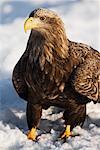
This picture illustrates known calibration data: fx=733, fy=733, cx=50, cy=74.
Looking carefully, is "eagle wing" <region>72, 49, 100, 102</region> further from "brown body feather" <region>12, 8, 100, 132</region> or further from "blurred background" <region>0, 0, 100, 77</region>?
"blurred background" <region>0, 0, 100, 77</region>

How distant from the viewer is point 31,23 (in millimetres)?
6816

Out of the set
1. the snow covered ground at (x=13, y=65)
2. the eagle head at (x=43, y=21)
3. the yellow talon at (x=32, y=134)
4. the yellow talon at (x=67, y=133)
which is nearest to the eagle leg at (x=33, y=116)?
the yellow talon at (x=32, y=134)

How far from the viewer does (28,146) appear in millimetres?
7012

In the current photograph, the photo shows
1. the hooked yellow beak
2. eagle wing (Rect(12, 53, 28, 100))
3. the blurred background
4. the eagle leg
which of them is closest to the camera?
the hooked yellow beak

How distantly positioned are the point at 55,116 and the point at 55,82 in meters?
0.90

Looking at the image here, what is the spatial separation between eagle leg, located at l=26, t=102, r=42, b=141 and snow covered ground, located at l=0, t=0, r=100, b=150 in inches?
4.1

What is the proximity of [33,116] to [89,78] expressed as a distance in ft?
2.42

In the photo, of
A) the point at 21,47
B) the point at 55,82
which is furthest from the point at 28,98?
the point at 21,47

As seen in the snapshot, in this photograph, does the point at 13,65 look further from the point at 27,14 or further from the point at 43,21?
the point at 43,21

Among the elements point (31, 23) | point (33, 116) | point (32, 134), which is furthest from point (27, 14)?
point (31, 23)

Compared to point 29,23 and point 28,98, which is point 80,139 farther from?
point 29,23

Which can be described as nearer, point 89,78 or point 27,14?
point 89,78

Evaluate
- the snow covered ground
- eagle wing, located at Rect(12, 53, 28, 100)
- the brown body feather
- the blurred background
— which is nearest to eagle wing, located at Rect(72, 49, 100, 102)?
the brown body feather

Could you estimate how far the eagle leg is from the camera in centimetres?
754
